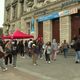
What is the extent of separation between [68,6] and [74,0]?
4.75ft

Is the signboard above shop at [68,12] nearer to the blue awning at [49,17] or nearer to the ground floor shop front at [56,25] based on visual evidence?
the ground floor shop front at [56,25]

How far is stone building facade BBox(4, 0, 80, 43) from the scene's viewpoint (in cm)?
3206

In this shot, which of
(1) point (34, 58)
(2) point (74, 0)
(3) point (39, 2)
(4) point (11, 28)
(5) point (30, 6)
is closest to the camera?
(1) point (34, 58)

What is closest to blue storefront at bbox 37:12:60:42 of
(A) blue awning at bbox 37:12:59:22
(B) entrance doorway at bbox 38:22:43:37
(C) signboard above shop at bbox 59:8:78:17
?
(A) blue awning at bbox 37:12:59:22

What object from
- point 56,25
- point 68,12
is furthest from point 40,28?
point 68,12

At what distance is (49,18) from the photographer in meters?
36.2

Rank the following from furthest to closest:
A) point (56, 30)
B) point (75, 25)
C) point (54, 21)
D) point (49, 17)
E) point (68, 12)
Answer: point (54, 21), point (49, 17), point (56, 30), point (75, 25), point (68, 12)

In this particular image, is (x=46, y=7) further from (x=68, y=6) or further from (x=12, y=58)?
(x=12, y=58)

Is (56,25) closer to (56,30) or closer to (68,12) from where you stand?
(56,30)

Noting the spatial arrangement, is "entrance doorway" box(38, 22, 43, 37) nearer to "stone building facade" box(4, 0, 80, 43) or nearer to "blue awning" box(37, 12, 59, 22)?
"stone building facade" box(4, 0, 80, 43)

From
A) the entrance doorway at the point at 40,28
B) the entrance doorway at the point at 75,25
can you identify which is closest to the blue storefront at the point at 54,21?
the entrance doorway at the point at 40,28

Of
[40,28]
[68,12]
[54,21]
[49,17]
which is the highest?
[68,12]

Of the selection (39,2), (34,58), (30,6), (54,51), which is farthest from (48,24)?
(34,58)

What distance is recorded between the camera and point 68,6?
32031mm
